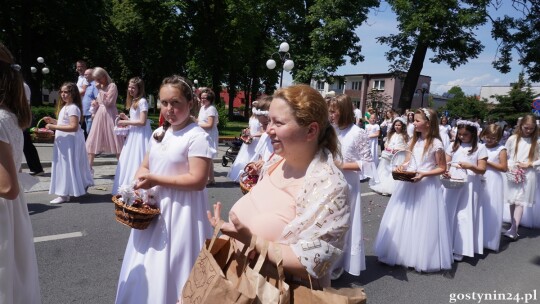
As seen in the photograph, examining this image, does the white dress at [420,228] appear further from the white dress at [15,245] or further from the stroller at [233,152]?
the stroller at [233,152]

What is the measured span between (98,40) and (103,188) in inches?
883

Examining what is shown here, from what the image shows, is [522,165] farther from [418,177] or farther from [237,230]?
[237,230]

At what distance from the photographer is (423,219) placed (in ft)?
16.6

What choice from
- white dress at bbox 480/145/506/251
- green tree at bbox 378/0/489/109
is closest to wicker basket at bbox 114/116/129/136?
white dress at bbox 480/145/506/251

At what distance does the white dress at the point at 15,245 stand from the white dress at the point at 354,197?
3.14 meters

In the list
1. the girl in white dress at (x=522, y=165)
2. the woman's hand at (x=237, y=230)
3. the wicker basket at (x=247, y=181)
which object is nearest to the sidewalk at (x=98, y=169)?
the wicker basket at (x=247, y=181)

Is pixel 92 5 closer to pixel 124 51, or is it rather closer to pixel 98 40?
pixel 98 40

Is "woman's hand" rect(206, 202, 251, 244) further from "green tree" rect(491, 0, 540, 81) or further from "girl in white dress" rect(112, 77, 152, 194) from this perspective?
"green tree" rect(491, 0, 540, 81)

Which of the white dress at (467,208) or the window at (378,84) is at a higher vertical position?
the window at (378,84)

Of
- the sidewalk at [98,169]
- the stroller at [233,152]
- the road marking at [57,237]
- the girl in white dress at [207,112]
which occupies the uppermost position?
the girl in white dress at [207,112]

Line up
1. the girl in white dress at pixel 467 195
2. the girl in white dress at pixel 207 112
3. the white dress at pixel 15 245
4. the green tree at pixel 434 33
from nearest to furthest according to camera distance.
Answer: the white dress at pixel 15 245 → the girl in white dress at pixel 467 195 → the girl in white dress at pixel 207 112 → the green tree at pixel 434 33

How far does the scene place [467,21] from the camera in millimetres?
19656

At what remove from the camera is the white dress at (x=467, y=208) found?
5.59 meters

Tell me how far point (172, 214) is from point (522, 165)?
21.3 feet
